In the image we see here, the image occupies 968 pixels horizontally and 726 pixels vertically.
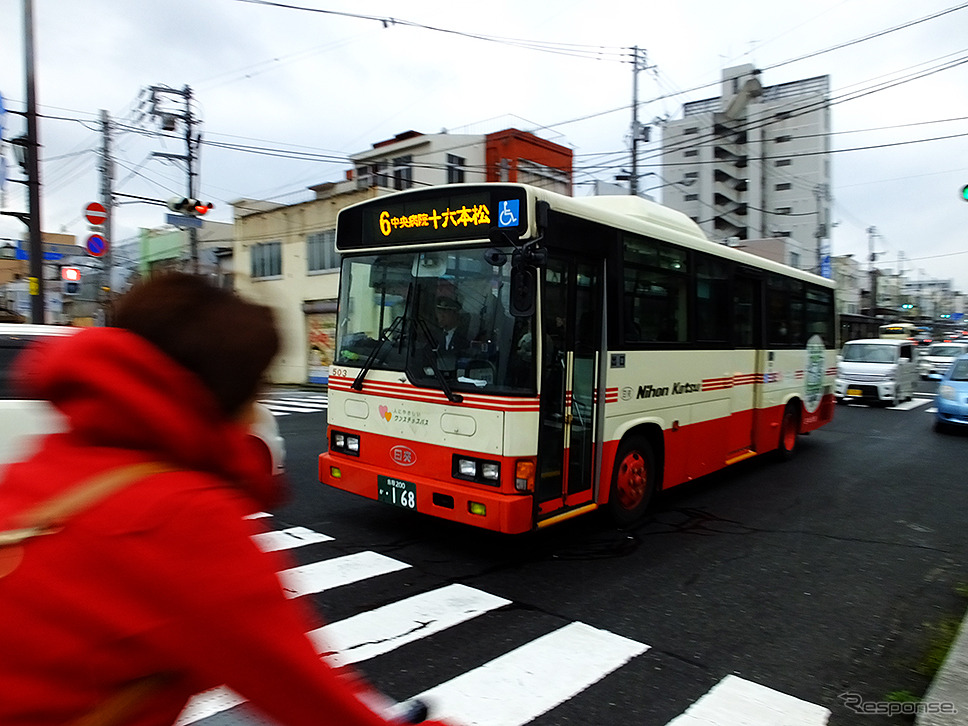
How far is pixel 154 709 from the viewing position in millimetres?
1168

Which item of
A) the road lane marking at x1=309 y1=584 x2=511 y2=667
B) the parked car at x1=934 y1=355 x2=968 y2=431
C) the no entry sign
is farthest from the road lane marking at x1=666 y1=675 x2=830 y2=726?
the no entry sign

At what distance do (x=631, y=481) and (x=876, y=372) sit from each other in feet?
54.1

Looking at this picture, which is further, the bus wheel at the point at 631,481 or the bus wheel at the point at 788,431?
the bus wheel at the point at 788,431

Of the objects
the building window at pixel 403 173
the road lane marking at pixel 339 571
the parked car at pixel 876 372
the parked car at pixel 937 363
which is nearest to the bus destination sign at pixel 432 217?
the road lane marking at pixel 339 571

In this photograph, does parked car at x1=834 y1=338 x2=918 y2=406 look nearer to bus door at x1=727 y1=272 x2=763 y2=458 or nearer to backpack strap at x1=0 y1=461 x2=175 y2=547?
bus door at x1=727 y1=272 x2=763 y2=458

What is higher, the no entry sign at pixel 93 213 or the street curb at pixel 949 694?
the no entry sign at pixel 93 213

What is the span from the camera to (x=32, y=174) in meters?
14.1

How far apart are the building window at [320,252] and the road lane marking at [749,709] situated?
25968 millimetres

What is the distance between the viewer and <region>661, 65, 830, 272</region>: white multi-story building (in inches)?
2665

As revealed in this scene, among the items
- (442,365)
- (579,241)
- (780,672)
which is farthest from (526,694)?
(579,241)

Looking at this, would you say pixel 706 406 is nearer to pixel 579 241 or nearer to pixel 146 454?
pixel 579 241

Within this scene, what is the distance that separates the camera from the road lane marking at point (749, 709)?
12.2ft

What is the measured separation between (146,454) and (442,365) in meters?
4.95

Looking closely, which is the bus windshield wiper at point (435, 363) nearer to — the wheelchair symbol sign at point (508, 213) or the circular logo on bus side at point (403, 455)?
the circular logo on bus side at point (403, 455)
